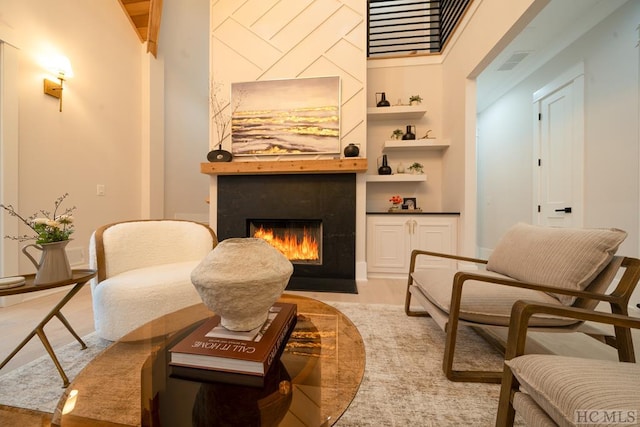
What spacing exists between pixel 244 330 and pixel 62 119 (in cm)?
357

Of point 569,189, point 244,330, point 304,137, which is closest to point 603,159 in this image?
point 569,189

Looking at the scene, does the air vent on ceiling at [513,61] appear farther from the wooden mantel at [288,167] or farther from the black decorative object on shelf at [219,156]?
the black decorative object on shelf at [219,156]

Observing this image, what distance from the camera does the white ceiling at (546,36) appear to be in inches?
96.0

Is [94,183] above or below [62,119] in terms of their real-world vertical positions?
below

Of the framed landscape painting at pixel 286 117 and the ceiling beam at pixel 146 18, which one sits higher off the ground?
the ceiling beam at pixel 146 18

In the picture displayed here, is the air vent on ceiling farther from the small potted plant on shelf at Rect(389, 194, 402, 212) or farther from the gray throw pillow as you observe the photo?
the gray throw pillow

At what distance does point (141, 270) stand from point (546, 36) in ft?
14.9

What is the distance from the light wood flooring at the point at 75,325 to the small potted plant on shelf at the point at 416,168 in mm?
1717

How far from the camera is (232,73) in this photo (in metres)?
3.31

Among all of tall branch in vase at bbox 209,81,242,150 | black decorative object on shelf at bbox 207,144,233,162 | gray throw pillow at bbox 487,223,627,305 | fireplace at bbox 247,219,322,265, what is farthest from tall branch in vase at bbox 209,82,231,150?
gray throw pillow at bbox 487,223,627,305

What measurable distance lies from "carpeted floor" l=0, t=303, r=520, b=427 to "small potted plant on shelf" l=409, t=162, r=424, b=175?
238cm

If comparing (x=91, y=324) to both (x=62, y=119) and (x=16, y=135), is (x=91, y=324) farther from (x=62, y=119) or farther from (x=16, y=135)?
(x=62, y=119)

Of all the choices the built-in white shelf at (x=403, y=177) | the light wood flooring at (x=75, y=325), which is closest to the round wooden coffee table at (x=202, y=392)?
the light wood flooring at (x=75, y=325)

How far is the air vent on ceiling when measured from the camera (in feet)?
9.95
